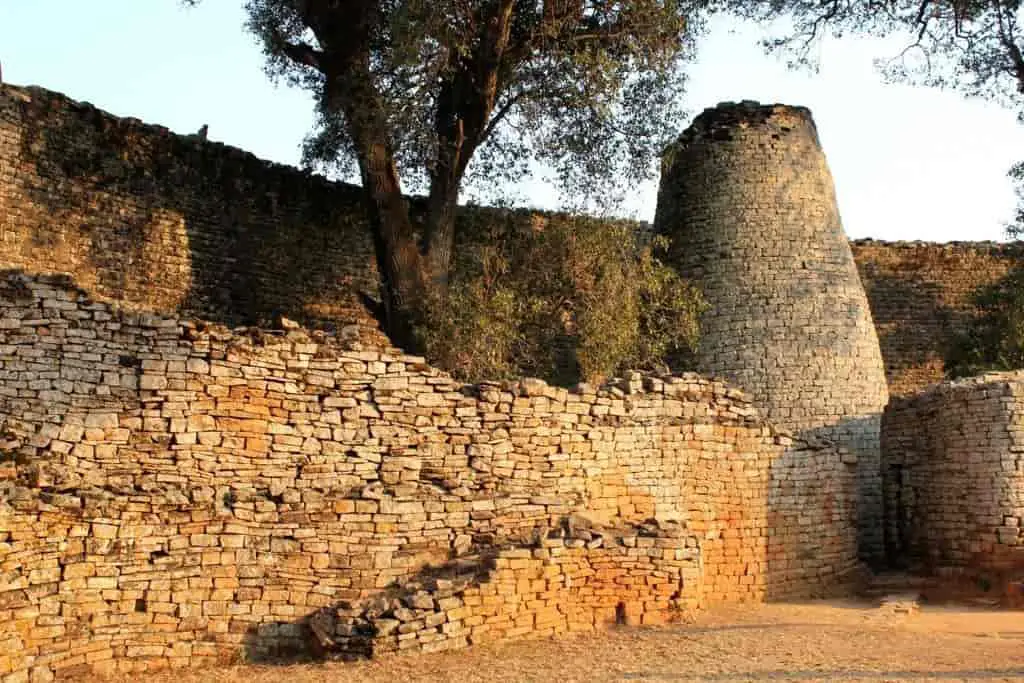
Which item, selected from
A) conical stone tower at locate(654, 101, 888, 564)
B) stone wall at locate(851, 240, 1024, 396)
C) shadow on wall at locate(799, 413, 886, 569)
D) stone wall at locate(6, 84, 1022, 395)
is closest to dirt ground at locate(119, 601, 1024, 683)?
shadow on wall at locate(799, 413, 886, 569)

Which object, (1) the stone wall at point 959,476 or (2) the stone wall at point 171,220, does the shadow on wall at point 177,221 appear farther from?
(1) the stone wall at point 959,476

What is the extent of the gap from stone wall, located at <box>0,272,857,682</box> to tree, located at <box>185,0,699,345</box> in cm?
359

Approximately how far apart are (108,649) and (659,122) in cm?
A: 1078

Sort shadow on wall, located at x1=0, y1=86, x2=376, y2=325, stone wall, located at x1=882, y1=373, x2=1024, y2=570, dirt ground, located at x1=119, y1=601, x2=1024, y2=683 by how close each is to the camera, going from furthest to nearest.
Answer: shadow on wall, located at x1=0, y1=86, x2=376, y2=325, stone wall, located at x1=882, y1=373, x2=1024, y2=570, dirt ground, located at x1=119, y1=601, x2=1024, y2=683

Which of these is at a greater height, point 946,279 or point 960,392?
point 946,279

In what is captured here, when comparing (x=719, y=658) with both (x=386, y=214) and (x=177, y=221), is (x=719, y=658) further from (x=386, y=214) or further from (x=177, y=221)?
(x=177, y=221)

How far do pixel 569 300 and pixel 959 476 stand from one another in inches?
211

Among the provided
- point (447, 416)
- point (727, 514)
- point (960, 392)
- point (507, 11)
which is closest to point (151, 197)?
point (507, 11)

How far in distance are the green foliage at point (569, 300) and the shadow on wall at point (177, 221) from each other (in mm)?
2064

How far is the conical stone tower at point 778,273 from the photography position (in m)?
16.1

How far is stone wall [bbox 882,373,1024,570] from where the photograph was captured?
13.0 metres

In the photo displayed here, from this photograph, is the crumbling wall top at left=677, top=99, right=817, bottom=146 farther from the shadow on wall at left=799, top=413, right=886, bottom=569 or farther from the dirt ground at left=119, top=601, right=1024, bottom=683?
the dirt ground at left=119, top=601, right=1024, bottom=683

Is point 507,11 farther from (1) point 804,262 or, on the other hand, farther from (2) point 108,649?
(2) point 108,649

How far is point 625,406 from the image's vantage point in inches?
474
